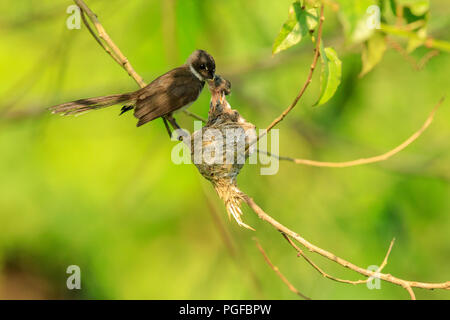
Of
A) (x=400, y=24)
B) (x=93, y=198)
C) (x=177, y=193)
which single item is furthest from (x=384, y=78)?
(x=400, y=24)

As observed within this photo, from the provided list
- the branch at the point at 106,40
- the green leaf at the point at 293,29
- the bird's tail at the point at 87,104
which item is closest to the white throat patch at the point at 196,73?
the bird's tail at the point at 87,104

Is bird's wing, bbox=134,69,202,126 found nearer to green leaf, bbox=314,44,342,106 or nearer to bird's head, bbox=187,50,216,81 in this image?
bird's head, bbox=187,50,216,81

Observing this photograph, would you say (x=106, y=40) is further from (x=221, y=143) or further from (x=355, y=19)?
(x=355, y=19)

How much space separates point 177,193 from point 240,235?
1854 mm

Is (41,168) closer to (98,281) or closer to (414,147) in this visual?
(98,281)

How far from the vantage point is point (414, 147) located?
26.6ft

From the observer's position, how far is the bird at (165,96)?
10.4 feet

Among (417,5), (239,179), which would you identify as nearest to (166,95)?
(417,5)

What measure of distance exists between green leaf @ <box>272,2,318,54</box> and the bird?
1481 mm

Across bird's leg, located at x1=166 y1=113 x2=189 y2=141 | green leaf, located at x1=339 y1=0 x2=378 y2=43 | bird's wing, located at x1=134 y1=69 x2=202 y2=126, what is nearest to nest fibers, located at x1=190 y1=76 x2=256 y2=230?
bird's leg, located at x1=166 y1=113 x2=189 y2=141

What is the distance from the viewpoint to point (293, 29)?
1.93m

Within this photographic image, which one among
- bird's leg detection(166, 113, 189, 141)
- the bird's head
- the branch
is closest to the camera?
the branch

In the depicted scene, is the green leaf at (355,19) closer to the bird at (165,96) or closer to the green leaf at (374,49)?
the green leaf at (374,49)

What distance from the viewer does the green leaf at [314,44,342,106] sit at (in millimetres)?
1883
